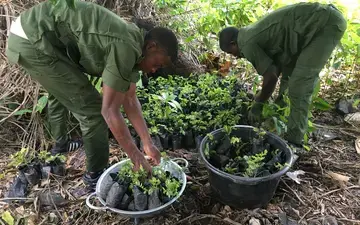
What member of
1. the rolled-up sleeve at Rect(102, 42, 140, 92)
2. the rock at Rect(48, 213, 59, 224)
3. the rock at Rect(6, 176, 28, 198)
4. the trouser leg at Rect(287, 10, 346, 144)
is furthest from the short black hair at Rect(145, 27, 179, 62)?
the rock at Rect(6, 176, 28, 198)

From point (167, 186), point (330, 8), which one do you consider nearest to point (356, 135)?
point (330, 8)

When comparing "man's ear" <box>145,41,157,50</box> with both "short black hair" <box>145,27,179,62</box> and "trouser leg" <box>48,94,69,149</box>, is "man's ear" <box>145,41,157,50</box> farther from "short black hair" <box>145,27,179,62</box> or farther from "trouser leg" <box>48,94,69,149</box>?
"trouser leg" <box>48,94,69,149</box>

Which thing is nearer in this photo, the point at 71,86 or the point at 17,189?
the point at 71,86

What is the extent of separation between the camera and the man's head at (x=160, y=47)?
6.13 ft

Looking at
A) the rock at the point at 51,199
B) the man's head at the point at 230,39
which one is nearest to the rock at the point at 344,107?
the man's head at the point at 230,39

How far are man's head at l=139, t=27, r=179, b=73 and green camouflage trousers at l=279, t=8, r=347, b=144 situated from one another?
4.24ft

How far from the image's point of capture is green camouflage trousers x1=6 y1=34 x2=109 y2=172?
84.3 inches

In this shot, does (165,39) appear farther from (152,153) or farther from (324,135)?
(324,135)

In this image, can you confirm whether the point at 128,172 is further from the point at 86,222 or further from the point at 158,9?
the point at 158,9

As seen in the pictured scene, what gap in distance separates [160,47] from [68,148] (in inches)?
63.8

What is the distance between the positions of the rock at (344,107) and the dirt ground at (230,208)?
712 millimetres

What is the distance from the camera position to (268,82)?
108 inches

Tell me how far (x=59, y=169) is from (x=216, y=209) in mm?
1313

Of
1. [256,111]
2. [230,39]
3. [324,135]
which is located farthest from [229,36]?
[324,135]
